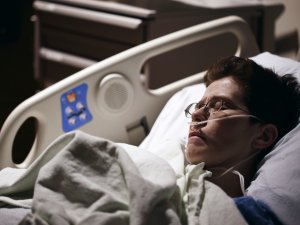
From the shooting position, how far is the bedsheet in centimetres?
106

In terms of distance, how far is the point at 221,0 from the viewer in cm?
233

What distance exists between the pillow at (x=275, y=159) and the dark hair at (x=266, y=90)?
0.06m

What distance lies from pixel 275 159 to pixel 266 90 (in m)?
0.19

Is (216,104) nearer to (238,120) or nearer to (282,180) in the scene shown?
(238,120)

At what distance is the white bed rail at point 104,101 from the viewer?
154 cm

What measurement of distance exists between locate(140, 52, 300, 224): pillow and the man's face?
78 millimetres

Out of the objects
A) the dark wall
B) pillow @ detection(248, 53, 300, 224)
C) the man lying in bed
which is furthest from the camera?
the dark wall

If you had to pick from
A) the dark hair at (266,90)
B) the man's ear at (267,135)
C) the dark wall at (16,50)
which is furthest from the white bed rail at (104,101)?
the dark wall at (16,50)

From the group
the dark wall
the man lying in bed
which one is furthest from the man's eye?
the dark wall

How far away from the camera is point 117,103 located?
5.53 ft

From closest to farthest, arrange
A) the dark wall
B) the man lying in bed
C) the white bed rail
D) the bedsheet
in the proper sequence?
1. the bedsheet
2. the man lying in bed
3. the white bed rail
4. the dark wall

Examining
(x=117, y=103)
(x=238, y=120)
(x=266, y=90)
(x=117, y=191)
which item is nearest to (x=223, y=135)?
(x=238, y=120)

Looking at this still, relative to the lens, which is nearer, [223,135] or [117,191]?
[117,191]

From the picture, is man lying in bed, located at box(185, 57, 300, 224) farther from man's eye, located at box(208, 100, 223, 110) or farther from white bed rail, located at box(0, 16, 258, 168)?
white bed rail, located at box(0, 16, 258, 168)
